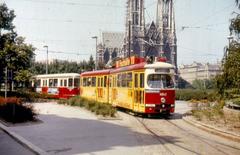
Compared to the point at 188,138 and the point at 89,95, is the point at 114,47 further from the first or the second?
the point at 188,138

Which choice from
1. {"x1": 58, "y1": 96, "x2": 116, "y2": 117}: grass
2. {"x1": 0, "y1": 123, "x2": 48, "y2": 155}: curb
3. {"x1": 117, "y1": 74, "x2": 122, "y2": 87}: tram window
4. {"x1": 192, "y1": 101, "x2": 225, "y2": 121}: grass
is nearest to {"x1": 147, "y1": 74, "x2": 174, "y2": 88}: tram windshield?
{"x1": 192, "y1": 101, "x2": 225, "y2": 121}: grass

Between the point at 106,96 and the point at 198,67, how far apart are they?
140 meters

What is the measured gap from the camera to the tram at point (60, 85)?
4062 centimetres

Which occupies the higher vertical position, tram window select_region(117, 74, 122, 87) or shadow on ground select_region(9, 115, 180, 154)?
tram window select_region(117, 74, 122, 87)

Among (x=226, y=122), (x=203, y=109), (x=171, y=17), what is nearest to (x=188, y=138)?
(x=226, y=122)

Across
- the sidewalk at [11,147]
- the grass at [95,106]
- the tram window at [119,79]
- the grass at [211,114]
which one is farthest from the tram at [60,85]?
the sidewalk at [11,147]

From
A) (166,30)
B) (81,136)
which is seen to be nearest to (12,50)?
(81,136)

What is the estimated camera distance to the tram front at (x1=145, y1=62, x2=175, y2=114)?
21.2m

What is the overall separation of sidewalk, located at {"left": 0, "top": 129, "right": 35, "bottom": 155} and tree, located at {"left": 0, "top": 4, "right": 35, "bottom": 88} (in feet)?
82.4

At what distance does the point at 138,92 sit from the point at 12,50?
69.0 ft

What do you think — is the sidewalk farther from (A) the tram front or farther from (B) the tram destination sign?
(B) the tram destination sign

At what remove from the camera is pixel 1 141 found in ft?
45.3

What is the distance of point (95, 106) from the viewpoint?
24.4 m

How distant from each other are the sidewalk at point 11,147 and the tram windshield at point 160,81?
9033 mm
